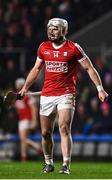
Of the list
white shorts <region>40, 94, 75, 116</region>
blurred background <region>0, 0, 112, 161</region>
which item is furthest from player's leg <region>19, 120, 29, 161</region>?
white shorts <region>40, 94, 75, 116</region>

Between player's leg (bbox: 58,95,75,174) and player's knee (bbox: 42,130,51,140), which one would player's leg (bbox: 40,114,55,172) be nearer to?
player's knee (bbox: 42,130,51,140)

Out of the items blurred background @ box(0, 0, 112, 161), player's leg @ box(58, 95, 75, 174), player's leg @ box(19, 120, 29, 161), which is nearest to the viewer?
player's leg @ box(58, 95, 75, 174)

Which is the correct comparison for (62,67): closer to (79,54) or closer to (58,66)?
(58,66)

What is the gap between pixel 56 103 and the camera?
45.4 ft

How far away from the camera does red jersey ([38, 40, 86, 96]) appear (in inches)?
543

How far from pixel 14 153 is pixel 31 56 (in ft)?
12.1

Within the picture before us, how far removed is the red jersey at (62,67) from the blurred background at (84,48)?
29.7 feet

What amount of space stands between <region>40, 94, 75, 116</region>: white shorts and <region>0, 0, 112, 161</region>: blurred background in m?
9.01

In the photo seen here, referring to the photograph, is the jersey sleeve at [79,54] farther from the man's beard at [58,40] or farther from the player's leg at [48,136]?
the player's leg at [48,136]

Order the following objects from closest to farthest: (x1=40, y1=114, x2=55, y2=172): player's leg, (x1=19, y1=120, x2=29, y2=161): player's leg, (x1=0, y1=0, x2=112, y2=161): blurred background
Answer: (x1=40, y1=114, x2=55, y2=172): player's leg < (x1=19, y1=120, x2=29, y2=161): player's leg < (x1=0, y1=0, x2=112, y2=161): blurred background

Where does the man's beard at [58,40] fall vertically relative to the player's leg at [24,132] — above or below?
above

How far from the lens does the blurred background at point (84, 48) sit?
2359cm

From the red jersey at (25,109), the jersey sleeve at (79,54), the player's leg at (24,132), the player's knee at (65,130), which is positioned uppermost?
the jersey sleeve at (79,54)

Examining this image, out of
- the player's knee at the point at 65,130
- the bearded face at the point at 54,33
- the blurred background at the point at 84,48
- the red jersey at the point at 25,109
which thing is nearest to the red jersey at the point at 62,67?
the bearded face at the point at 54,33
